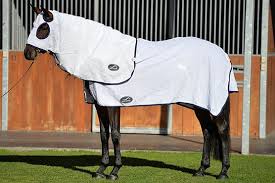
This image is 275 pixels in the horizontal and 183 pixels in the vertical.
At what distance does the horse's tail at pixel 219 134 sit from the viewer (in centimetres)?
958

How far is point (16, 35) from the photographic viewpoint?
1518cm

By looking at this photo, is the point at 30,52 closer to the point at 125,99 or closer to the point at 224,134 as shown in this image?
the point at 125,99

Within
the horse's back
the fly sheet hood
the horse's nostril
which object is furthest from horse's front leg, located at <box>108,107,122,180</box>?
the horse's nostril

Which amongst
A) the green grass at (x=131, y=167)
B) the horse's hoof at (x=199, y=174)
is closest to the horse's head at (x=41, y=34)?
the green grass at (x=131, y=167)

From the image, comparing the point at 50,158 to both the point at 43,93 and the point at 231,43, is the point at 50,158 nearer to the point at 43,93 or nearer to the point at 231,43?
the point at 43,93

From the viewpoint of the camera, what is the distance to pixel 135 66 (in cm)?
925

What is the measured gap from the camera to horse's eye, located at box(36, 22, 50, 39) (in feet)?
30.0

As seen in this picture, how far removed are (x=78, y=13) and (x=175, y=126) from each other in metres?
3.17

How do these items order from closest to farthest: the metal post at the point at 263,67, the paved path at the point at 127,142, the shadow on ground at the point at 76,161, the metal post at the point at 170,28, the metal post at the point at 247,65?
the shadow on ground at the point at 76,161 < the metal post at the point at 247,65 < the paved path at the point at 127,142 < the metal post at the point at 263,67 < the metal post at the point at 170,28

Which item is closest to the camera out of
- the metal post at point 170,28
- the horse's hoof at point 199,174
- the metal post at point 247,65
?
the horse's hoof at point 199,174

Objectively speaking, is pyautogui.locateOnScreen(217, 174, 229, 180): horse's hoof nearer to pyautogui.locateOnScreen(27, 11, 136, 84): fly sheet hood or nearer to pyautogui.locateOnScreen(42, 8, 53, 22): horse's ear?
pyautogui.locateOnScreen(27, 11, 136, 84): fly sheet hood

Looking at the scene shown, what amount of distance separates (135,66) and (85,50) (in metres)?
0.68

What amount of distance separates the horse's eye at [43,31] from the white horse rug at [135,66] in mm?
55

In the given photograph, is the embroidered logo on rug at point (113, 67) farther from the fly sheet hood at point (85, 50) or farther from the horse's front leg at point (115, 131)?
the horse's front leg at point (115, 131)
